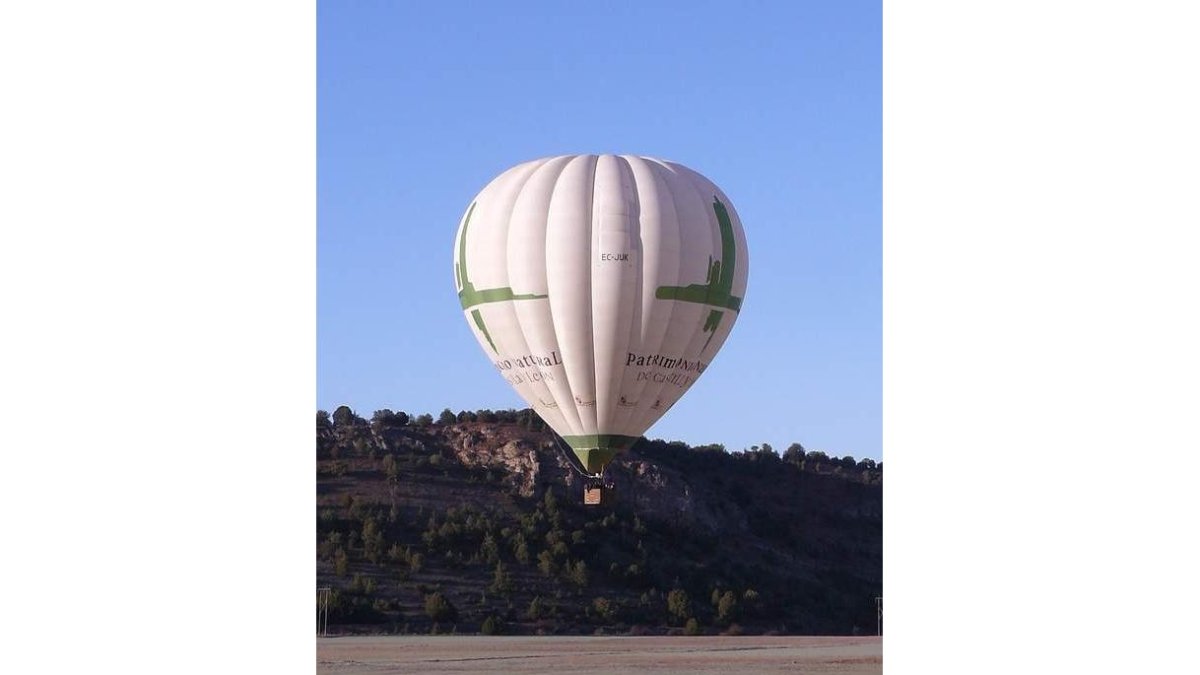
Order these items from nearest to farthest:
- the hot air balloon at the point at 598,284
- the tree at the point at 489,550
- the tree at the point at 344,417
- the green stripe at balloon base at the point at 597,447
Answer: the hot air balloon at the point at 598,284
the green stripe at balloon base at the point at 597,447
the tree at the point at 489,550
the tree at the point at 344,417

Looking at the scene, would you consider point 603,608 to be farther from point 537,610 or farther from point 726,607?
point 726,607

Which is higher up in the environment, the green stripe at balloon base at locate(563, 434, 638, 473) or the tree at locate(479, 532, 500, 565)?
the green stripe at balloon base at locate(563, 434, 638, 473)

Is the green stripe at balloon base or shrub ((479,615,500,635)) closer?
the green stripe at balloon base

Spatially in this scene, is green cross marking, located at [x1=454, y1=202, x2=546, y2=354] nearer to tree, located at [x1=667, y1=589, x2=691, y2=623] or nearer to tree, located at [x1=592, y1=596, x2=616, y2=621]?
tree, located at [x1=592, y1=596, x2=616, y2=621]

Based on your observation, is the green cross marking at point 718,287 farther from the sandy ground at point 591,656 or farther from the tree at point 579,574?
the tree at point 579,574

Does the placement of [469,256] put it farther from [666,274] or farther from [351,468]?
[351,468]

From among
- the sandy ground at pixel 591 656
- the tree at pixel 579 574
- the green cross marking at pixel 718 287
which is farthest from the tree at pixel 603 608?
the green cross marking at pixel 718 287

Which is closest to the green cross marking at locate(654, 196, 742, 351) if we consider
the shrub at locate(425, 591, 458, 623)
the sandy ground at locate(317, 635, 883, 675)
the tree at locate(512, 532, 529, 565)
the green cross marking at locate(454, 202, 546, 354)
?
the green cross marking at locate(454, 202, 546, 354)
